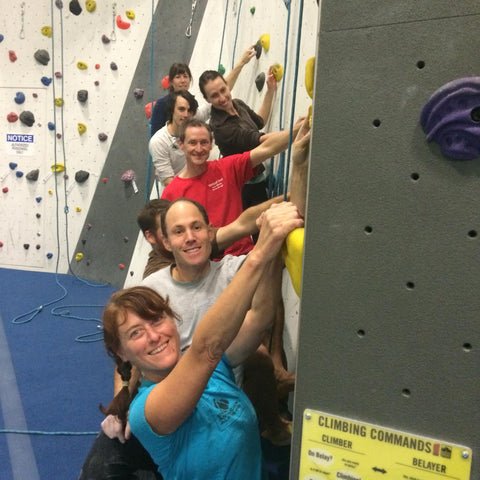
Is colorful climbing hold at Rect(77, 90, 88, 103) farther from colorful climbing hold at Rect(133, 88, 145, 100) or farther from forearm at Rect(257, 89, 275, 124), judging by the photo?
forearm at Rect(257, 89, 275, 124)

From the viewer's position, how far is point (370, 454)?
53 cm

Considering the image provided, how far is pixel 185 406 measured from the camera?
2.71 ft

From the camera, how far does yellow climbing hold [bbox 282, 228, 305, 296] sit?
591 mm

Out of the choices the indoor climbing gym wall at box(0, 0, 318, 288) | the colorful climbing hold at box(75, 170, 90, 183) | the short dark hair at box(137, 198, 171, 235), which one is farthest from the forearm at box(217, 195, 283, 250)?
the colorful climbing hold at box(75, 170, 90, 183)

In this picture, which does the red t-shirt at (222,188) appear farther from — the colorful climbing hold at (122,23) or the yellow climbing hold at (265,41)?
the colorful climbing hold at (122,23)

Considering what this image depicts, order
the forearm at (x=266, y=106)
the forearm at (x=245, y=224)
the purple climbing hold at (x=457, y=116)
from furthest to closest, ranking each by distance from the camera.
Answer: the forearm at (x=266, y=106)
the forearm at (x=245, y=224)
the purple climbing hold at (x=457, y=116)

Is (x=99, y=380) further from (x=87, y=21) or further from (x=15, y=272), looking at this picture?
(x=87, y=21)

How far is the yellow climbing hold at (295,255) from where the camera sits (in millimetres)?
591

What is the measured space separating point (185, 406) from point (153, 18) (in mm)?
3547

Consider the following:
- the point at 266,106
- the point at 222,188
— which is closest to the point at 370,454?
the point at 222,188

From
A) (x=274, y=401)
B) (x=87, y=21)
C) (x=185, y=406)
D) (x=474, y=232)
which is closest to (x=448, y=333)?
(x=474, y=232)

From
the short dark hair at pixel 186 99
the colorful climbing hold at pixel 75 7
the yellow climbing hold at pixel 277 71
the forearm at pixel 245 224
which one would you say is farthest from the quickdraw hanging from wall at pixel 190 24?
the forearm at pixel 245 224

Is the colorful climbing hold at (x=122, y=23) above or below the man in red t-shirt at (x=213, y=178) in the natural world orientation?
above

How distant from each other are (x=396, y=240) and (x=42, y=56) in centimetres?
436
